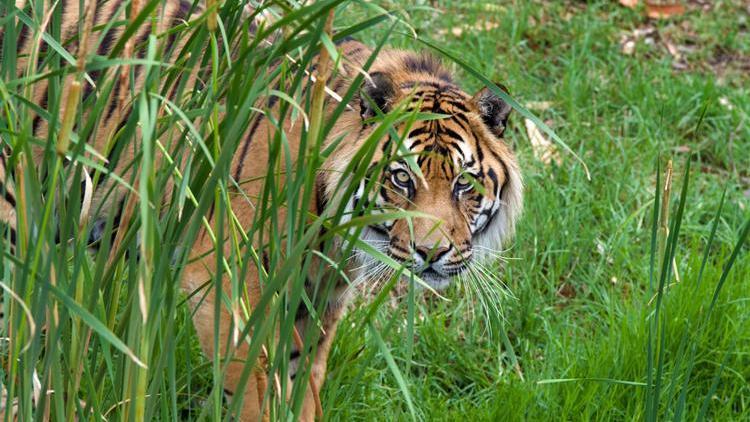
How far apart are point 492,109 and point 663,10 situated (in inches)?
121

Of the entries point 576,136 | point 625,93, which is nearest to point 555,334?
point 576,136

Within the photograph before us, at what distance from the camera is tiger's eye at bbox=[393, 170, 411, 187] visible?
3.08 meters

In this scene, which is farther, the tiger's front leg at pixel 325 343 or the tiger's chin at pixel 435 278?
the tiger's front leg at pixel 325 343

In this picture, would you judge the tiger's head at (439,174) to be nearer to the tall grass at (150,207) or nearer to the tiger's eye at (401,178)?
the tiger's eye at (401,178)

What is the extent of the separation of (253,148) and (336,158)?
0.24 m

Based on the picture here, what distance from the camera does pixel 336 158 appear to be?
3.23 metres

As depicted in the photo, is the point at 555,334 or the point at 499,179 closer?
the point at 499,179

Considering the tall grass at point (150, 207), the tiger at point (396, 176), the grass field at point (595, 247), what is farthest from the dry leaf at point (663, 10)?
the tall grass at point (150, 207)

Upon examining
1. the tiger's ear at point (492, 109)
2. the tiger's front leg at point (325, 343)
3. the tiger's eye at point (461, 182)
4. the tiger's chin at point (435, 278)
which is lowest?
the tiger's front leg at point (325, 343)

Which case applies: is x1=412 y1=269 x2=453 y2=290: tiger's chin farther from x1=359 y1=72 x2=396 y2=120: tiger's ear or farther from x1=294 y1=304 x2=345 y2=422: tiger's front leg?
x1=359 y1=72 x2=396 y2=120: tiger's ear

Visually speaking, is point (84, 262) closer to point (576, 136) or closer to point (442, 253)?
point (442, 253)

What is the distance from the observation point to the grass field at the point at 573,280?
6.29 feet

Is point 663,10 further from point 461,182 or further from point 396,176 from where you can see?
point 396,176

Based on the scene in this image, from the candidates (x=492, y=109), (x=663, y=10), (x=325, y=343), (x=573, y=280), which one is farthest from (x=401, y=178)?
(x=663, y=10)
